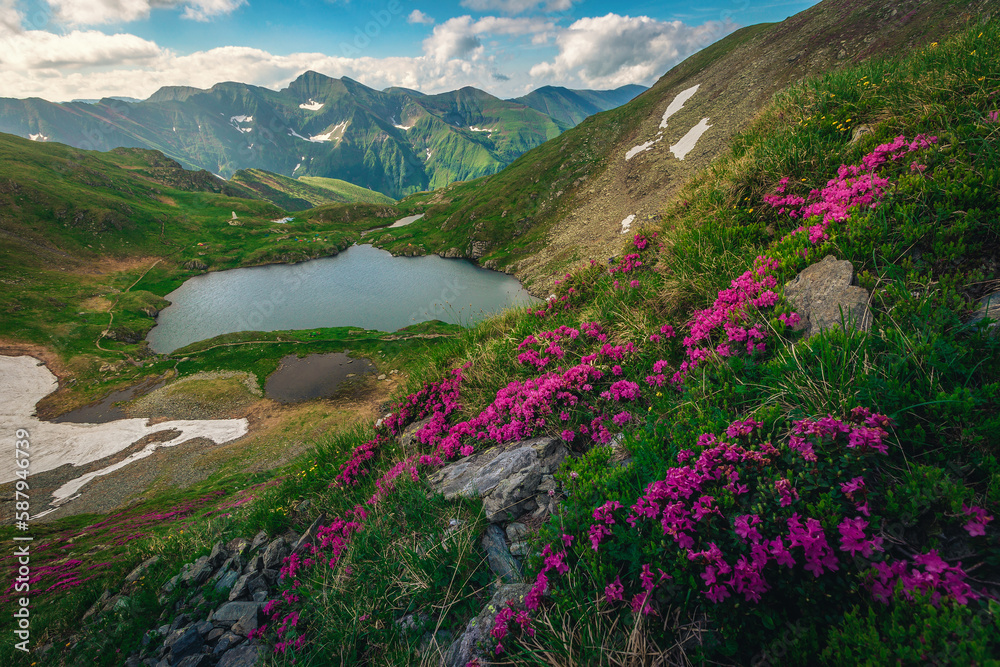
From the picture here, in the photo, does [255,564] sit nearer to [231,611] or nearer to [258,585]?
[258,585]

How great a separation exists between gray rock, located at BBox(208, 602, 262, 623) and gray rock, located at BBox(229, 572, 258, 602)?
153 mm

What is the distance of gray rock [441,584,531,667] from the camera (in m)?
3.45

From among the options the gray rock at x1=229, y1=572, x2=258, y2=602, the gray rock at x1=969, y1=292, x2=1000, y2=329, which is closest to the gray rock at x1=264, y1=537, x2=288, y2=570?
the gray rock at x1=229, y1=572, x2=258, y2=602

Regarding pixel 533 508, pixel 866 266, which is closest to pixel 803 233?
pixel 866 266

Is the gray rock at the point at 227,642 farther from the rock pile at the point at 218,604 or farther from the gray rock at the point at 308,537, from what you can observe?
the gray rock at the point at 308,537

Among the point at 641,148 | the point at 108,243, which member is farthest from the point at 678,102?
the point at 108,243

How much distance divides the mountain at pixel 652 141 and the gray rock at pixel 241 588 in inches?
1406

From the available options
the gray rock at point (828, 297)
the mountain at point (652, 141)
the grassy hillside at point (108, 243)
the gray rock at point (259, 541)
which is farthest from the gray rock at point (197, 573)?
the grassy hillside at point (108, 243)

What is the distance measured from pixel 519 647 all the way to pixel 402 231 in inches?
5003

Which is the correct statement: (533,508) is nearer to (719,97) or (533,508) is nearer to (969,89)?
(969,89)

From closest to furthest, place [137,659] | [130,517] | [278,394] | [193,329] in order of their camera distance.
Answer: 1. [137,659]
2. [130,517]
3. [278,394]
4. [193,329]

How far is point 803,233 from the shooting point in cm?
526

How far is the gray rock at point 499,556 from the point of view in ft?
12.9

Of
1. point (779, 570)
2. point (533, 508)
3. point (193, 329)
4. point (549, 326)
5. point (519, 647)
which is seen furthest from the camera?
point (193, 329)
